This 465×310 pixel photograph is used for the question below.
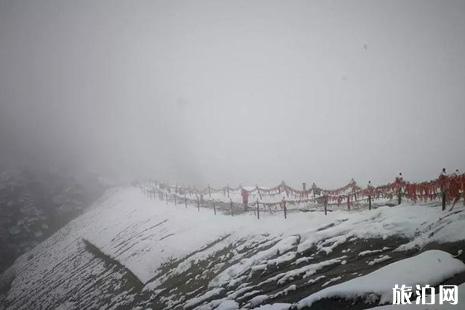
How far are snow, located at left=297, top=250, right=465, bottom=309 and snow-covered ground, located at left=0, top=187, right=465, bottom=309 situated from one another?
0.10 ft

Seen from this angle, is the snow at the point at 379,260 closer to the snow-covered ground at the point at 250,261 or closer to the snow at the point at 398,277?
the snow-covered ground at the point at 250,261

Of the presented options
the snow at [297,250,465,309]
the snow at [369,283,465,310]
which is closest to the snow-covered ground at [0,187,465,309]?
the snow at [297,250,465,309]

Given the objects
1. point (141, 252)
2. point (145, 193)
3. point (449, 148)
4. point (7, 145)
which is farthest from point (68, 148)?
point (449, 148)

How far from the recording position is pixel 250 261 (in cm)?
1545

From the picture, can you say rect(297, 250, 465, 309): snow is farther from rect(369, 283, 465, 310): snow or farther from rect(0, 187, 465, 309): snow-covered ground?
rect(369, 283, 465, 310): snow

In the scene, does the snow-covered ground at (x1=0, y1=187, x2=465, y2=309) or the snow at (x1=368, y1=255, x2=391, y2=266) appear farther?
the snow at (x1=368, y1=255, x2=391, y2=266)

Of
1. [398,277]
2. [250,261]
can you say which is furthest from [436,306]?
[250,261]

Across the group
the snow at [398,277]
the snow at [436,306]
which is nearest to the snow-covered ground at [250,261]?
the snow at [398,277]

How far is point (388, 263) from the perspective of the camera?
11.0 m

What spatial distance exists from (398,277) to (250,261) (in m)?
7.76

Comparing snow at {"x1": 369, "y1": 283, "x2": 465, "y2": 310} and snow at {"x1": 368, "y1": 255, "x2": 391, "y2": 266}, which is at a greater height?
snow at {"x1": 369, "y1": 283, "x2": 465, "y2": 310}

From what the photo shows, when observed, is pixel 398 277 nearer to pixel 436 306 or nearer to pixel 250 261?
pixel 436 306

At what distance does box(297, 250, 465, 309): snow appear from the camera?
358 inches

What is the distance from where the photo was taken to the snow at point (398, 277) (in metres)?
9.10
